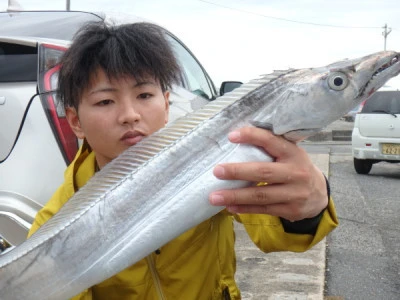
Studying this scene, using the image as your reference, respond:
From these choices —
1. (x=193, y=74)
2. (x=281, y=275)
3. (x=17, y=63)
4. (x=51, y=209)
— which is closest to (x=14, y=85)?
(x=17, y=63)

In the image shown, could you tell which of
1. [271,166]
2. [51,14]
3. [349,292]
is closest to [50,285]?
[271,166]

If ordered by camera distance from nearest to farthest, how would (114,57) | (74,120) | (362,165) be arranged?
1. (114,57)
2. (74,120)
3. (362,165)

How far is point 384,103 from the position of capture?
12281mm

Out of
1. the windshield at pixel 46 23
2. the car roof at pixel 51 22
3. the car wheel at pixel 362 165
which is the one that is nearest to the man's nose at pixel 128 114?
the car roof at pixel 51 22

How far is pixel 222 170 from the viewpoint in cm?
179

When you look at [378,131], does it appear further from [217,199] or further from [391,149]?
[217,199]

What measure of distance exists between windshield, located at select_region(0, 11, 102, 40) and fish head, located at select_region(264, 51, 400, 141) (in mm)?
2255

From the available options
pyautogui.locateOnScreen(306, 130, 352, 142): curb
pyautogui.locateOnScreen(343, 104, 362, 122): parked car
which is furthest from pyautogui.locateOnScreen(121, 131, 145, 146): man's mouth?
pyautogui.locateOnScreen(306, 130, 352, 142): curb

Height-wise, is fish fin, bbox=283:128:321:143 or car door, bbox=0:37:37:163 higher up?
fish fin, bbox=283:128:321:143

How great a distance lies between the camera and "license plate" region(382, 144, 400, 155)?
11930mm

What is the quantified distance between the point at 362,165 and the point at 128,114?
1091 centimetres

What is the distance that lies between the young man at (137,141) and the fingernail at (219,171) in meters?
0.31

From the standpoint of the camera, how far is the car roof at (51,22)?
12.4 feet

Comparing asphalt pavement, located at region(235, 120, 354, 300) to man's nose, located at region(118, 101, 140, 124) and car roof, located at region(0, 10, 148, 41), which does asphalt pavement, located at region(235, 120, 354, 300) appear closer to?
car roof, located at region(0, 10, 148, 41)
